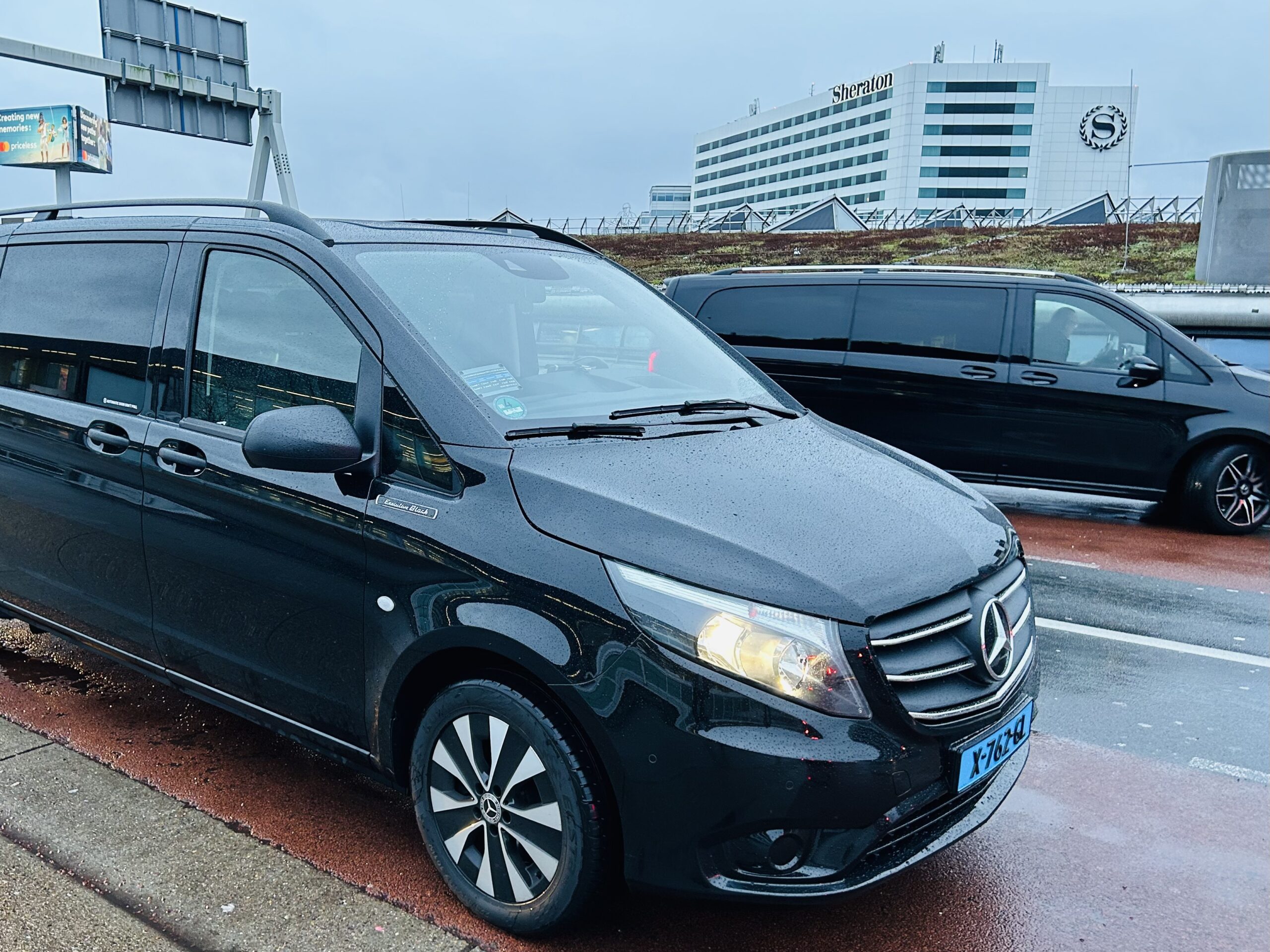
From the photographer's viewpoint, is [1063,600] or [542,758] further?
[1063,600]

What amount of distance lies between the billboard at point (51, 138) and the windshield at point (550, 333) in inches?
2625

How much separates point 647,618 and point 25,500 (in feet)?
8.91

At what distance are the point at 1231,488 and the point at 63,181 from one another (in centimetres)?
6697

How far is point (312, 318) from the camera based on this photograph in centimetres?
312

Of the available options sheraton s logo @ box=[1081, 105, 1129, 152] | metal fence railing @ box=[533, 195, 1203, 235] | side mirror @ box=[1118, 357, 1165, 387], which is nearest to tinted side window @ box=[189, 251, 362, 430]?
side mirror @ box=[1118, 357, 1165, 387]

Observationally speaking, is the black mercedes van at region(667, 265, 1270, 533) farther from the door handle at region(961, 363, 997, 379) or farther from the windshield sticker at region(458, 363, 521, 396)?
the windshield sticker at region(458, 363, 521, 396)

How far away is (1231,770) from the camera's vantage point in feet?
12.9

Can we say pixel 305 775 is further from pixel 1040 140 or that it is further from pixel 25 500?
pixel 1040 140

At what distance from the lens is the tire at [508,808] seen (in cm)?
249

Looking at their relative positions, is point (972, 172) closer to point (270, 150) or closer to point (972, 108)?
point (972, 108)

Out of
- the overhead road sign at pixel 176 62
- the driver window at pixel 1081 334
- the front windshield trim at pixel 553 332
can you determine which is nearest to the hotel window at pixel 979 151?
the overhead road sign at pixel 176 62

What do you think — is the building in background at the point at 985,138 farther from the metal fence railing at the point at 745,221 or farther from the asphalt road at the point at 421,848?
the asphalt road at the point at 421,848

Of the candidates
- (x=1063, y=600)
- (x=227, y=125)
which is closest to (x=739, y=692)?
(x=1063, y=600)

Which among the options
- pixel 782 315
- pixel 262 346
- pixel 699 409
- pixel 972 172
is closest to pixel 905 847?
pixel 699 409
